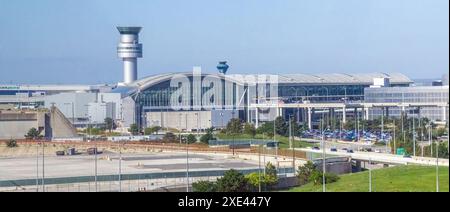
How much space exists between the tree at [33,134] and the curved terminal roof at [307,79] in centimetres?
542

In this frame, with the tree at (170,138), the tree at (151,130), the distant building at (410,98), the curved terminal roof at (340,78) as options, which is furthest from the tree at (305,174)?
the curved terminal roof at (340,78)

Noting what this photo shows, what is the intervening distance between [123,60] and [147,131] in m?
14.5

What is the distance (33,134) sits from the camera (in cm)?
1636

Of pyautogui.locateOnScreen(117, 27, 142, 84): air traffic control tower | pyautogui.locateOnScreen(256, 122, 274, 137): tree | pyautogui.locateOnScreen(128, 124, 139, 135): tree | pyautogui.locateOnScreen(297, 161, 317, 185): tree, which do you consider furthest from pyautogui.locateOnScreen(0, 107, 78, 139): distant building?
pyautogui.locateOnScreen(117, 27, 142, 84): air traffic control tower

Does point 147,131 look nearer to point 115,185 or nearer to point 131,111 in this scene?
point 131,111

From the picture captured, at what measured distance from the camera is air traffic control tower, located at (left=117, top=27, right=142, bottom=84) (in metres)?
32.2

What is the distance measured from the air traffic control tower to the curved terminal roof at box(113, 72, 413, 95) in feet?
28.6

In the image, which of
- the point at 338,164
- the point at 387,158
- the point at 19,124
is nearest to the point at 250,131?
the point at 19,124

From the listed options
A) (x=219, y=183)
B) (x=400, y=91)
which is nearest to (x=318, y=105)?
(x=400, y=91)

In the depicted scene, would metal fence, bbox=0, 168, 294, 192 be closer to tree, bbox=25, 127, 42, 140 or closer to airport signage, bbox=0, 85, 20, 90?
tree, bbox=25, 127, 42, 140

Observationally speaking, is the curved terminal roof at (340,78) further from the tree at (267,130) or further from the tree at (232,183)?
the tree at (232,183)

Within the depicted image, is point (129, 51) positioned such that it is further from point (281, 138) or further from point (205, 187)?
point (205, 187)

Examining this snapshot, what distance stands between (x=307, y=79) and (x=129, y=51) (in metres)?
9.99

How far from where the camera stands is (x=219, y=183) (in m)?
5.88
